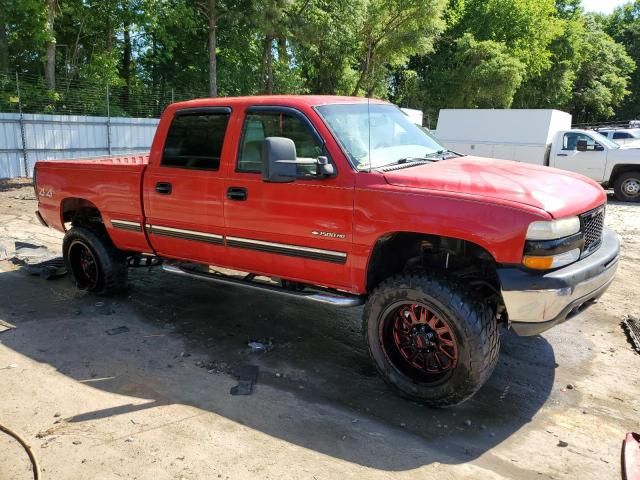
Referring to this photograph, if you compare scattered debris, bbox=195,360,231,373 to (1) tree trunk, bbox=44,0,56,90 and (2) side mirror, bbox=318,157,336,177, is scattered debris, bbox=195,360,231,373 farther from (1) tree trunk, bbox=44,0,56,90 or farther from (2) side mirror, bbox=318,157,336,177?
(1) tree trunk, bbox=44,0,56,90

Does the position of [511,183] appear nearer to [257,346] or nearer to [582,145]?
[257,346]

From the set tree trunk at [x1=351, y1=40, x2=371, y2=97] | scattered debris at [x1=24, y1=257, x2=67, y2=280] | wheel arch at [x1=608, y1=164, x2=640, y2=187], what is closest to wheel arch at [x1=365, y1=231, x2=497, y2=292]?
scattered debris at [x1=24, y1=257, x2=67, y2=280]

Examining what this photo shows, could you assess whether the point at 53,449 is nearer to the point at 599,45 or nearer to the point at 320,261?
the point at 320,261

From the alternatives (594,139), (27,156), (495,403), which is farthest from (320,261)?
(27,156)

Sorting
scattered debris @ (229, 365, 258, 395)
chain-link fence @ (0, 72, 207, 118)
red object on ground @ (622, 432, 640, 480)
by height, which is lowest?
scattered debris @ (229, 365, 258, 395)

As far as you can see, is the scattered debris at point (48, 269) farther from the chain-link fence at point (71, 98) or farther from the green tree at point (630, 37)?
the green tree at point (630, 37)

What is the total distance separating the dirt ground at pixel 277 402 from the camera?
3.08 meters

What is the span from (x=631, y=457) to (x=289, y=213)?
107 inches

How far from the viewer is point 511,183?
142 inches

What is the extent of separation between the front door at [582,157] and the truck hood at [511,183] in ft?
36.1

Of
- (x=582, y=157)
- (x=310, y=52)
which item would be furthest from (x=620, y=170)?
(x=310, y=52)

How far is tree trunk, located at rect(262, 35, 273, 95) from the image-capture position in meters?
24.8

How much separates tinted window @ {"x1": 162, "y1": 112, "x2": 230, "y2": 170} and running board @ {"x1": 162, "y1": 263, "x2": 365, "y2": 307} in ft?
3.22

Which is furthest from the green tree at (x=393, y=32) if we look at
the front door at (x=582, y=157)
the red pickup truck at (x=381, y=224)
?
the red pickup truck at (x=381, y=224)
